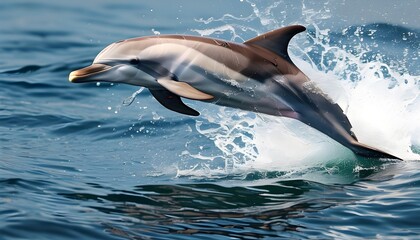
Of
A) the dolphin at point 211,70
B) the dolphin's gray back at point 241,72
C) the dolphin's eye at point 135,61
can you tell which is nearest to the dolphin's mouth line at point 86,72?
the dolphin at point 211,70

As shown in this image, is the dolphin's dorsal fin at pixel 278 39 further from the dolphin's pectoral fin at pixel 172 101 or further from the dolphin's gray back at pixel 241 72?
the dolphin's pectoral fin at pixel 172 101

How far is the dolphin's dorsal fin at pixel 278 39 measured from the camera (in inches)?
345

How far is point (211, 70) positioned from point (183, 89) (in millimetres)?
406

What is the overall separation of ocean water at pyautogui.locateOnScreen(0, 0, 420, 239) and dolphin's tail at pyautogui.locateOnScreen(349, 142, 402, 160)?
0.19m

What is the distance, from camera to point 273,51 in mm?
8961

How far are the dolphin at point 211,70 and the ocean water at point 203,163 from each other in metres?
0.80

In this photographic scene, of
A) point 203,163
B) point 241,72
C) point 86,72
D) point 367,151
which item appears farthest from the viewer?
point 203,163

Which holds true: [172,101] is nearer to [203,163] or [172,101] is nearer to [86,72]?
[86,72]

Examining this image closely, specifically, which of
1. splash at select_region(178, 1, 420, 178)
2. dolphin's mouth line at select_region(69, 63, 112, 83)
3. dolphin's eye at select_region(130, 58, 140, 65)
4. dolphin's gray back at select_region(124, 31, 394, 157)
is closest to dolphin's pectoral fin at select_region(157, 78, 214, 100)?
dolphin's gray back at select_region(124, 31, 394, 157)

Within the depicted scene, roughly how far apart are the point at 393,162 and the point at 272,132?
4.96 ft

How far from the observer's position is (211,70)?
8664mm

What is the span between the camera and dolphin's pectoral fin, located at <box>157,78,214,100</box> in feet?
27.2

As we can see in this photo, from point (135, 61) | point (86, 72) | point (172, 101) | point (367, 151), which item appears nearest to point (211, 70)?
point (172, 101)

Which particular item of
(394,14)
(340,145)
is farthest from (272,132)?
(394,14)
